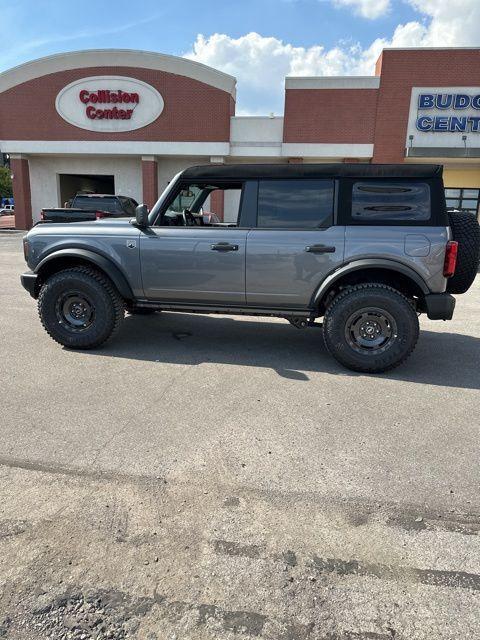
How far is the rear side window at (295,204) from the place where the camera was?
14.9 ft

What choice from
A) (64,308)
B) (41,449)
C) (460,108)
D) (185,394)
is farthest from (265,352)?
(460,108)

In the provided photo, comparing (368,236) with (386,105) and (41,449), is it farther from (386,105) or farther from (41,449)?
(386,105)

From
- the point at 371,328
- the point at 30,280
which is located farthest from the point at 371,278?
the point at 30,280

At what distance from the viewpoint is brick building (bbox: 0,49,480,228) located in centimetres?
1964

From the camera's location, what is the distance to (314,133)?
67.9 feet

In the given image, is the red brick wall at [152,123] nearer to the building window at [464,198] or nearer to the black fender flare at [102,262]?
the building window at [464,198]

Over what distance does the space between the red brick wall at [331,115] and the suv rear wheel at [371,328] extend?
1836 centimetres

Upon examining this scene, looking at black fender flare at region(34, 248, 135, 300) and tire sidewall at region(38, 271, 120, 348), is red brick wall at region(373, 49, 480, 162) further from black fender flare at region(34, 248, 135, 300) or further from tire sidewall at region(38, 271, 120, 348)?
tire sidewall at region(38, 271, 120, 348)

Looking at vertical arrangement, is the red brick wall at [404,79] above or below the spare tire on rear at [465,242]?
above

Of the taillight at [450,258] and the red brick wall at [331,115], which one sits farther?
the red brick wall at [331,115]

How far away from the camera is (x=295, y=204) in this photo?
460 centimetres

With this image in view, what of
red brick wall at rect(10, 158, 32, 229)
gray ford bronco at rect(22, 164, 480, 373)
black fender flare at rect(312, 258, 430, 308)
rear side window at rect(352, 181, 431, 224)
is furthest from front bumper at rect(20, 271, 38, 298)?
red brick wall at rect(10, 158, 32, 229)

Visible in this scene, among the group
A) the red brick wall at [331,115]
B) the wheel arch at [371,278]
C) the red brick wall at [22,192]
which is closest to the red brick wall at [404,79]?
the red brick wall at [331,115]

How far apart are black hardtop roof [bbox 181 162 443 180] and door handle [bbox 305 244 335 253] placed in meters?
0.74
